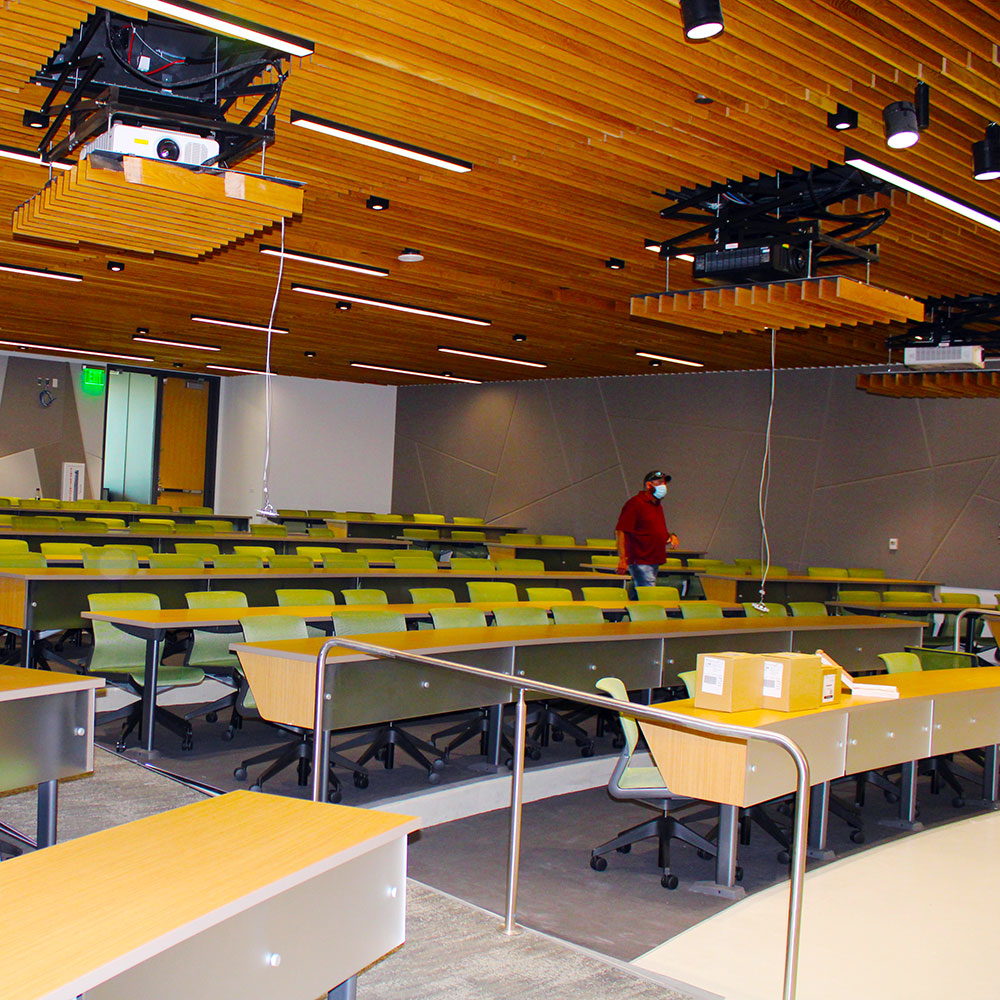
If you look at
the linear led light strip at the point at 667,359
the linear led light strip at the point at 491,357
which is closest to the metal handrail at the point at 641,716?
the linear led light strip at the point at 667,359

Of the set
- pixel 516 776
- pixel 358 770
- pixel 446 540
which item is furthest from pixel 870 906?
pixel 446 540

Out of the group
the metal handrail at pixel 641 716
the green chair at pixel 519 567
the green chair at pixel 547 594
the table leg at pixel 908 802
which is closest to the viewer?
the metal handrail at pixel 641 716

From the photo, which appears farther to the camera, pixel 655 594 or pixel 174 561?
pixel 655 594

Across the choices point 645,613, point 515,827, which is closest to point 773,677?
point 515,827

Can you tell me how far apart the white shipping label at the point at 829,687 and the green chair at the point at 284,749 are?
7.82 feet

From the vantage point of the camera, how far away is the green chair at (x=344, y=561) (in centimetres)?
897

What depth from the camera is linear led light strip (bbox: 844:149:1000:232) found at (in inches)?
208

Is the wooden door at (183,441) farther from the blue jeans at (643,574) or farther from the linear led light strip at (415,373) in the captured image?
the blue jeans at (643,574)

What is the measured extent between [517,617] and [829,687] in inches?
98.3

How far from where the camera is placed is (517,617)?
6.60m

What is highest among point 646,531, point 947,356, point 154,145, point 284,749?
point 154,145

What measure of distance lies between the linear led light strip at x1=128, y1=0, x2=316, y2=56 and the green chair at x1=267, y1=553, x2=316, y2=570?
5.21 m

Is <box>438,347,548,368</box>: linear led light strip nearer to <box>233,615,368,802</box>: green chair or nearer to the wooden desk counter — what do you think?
<box>233,615,368,802</box>: green chair

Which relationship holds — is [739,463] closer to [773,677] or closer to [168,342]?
[168,342]
